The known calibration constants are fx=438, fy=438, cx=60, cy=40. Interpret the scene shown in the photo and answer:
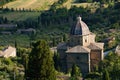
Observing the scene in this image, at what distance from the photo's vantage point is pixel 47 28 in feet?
419

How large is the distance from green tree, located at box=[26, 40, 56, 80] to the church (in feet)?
106

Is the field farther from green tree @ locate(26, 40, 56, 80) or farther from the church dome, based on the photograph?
green tree @ locate(26, 40, 56, 80)

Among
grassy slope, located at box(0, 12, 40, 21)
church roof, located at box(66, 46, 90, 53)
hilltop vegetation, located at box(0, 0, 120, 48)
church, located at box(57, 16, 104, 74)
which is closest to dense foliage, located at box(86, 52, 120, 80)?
church, located at box(57, 16, 104, 74)

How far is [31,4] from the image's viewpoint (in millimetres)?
156625

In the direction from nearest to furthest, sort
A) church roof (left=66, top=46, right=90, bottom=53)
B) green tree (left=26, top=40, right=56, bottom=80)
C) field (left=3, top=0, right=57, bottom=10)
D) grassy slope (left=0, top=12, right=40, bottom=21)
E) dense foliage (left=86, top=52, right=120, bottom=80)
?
green tree (left=26, top=40, right=56, bottom=80) → dense foliage (left=86, top=52, right=120, bottom=80) → church roof (left=66, top=46, right=90, bottom=53) → grassy slope (left=0, top=12, right=40, bottom=21) → field (left=3, top=0, right=57, bottom=10)

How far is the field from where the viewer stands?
15338 cm

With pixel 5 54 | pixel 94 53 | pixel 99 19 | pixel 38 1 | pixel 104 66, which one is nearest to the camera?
pixel 104 66

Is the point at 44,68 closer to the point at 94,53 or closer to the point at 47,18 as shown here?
the point at 94,53

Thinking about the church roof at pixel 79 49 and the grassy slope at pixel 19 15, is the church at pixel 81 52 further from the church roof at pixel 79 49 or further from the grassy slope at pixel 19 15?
the grassy slope at pixel 19 15

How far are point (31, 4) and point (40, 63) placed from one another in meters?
126

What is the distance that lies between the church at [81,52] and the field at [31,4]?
87003mm

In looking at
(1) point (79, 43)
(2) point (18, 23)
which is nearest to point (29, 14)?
(2) point (18, 23)

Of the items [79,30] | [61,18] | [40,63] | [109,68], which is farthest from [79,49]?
[61,18]

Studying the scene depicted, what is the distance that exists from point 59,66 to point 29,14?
3140 inches
